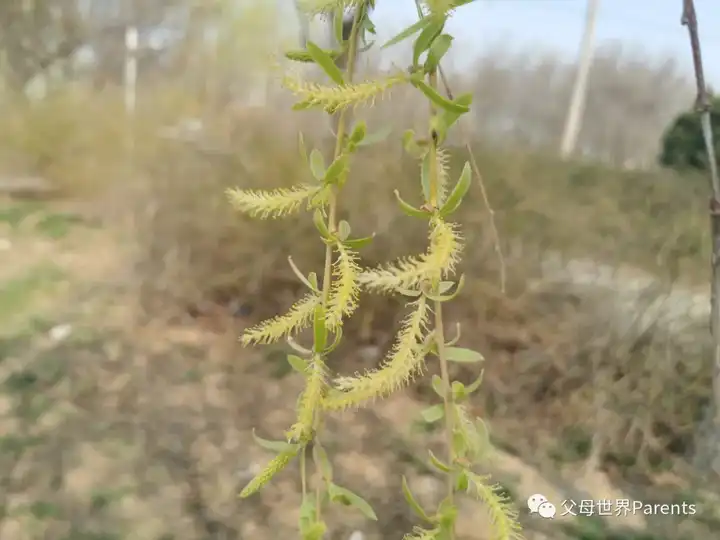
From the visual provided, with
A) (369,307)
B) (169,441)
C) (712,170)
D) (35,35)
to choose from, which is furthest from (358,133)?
(35,35)

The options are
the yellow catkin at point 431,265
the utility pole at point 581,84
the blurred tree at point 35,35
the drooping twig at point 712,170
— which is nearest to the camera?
the yellow catkin at point 431,265

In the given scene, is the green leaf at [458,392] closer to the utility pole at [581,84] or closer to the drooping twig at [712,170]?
the drooping twig at [712,170]

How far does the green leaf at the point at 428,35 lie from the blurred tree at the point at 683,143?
3.34ft

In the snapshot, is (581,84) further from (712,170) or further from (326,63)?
(326,63)

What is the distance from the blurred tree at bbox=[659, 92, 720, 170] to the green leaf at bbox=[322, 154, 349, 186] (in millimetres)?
1021

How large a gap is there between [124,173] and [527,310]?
86 cm

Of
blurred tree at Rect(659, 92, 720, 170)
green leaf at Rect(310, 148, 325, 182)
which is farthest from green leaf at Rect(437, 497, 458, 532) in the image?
blurred tree at Rect(659, 92, 720, 170)

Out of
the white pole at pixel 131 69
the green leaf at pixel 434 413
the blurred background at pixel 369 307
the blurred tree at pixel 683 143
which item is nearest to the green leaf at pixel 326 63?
the green leaf at pixel 434 413

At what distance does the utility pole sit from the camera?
1224 mm

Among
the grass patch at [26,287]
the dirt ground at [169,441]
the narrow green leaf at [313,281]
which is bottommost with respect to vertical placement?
the grass patch at [26,287]

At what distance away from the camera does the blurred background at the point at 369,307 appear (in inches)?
26.6

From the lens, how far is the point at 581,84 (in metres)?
1.32

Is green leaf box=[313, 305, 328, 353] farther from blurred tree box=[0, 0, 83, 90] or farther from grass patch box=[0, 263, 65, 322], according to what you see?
blurred tree box=[0, 0, 83, 90]

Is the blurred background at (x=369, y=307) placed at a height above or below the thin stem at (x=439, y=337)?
below
